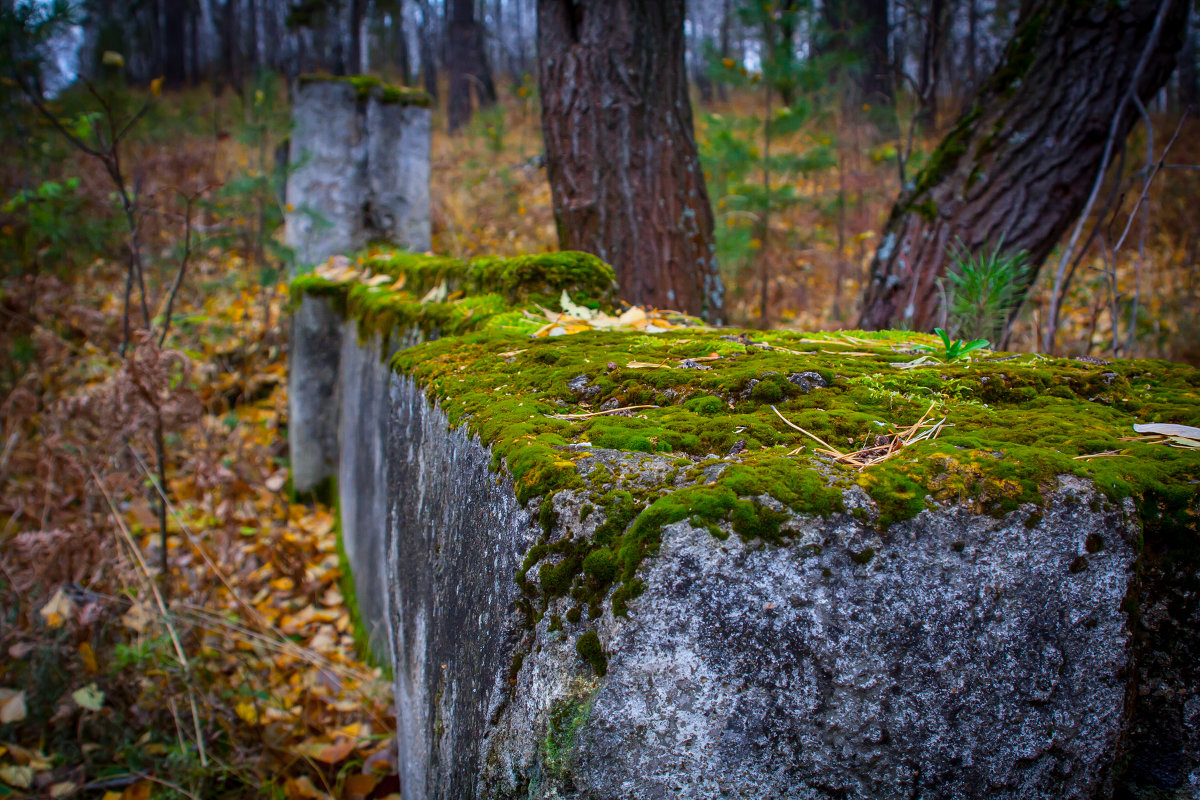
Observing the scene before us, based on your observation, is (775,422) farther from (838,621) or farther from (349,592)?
(349,592)

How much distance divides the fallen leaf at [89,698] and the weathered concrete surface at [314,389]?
1920mm

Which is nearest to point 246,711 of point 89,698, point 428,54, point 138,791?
point 138,791

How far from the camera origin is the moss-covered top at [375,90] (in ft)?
17.8

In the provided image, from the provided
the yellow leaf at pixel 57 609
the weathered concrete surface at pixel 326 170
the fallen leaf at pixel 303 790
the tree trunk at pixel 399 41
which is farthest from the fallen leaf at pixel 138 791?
the tree trunk at pixel 399 41

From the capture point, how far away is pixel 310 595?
3.74m

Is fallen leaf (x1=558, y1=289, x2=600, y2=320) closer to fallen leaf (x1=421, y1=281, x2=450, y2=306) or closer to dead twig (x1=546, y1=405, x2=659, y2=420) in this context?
fallen leaf (x1=421, y1=281, x2=450, y2=306)

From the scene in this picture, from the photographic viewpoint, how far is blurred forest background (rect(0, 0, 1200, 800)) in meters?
2.68

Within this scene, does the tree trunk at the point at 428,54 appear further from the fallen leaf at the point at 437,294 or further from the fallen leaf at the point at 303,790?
the fallen leaf at the point at 303,790

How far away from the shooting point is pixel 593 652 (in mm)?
812

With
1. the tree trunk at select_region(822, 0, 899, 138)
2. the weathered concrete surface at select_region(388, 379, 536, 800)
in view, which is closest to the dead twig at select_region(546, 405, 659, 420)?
the weathered concrete surface at select_region(388, 379, 536, 800)

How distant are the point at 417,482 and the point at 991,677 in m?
1.23

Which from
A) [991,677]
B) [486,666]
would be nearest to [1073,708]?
[991,677]

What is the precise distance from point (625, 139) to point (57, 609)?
3.20m

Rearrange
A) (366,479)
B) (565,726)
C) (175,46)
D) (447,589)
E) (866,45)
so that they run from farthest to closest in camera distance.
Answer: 1. (175,46)
2. (866,45)
3. (366,479)
4. (447,589)
5. (565,726)
